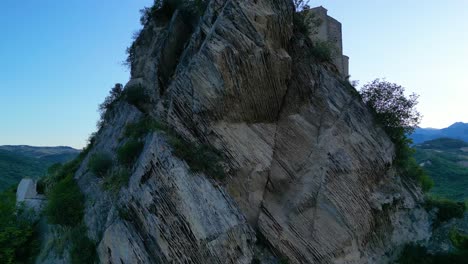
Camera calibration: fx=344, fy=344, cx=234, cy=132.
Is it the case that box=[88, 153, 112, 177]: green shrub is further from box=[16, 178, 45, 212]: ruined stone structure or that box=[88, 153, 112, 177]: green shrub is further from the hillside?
the hillside

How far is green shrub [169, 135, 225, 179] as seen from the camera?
43.1ft

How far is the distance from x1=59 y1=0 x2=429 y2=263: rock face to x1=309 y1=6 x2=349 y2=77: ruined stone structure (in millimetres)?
2686

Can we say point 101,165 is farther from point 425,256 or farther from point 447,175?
point 447,175

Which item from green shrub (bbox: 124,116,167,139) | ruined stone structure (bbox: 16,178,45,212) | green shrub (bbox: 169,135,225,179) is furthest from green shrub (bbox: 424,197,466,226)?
ruined stone structure (bbox: 16,178,45,212)

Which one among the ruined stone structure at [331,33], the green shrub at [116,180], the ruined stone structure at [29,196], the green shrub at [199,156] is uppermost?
the ruined stone structure at [331,33]

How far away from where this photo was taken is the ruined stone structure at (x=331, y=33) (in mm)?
20094

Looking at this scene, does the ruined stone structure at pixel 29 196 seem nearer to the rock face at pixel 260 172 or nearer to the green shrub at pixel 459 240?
the rock face at pixel 260 172

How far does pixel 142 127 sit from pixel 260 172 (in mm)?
5851

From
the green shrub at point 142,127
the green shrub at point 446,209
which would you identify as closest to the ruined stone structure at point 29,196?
the green shrub at point 142,127

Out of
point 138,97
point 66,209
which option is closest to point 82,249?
point 66,209

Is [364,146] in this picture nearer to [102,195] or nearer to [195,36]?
[195,36]

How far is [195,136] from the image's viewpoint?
556 inches

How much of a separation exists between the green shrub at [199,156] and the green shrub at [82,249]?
502 cm

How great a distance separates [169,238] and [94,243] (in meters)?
3.97
